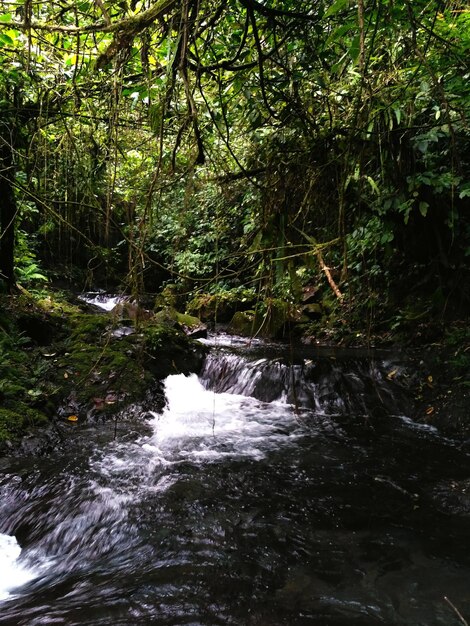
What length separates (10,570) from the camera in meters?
3.07

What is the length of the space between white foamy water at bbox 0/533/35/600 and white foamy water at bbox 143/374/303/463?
167 centimetres

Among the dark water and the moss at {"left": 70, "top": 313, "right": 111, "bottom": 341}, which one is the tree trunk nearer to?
the moss at {"left": 70, "top": 313, "right": 111, "bottom": 341}

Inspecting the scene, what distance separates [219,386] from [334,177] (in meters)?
5.16

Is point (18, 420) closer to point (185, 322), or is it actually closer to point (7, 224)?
point (7, 224)

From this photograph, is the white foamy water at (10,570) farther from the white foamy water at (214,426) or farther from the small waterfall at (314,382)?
the small waterfall at (314,382)

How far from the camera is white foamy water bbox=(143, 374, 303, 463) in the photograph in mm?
5027

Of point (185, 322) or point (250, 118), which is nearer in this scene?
point (250, 118)

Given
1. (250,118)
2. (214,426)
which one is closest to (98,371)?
(214,426)

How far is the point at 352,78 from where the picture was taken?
12.6 ft

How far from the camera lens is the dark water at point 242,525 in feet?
8.39

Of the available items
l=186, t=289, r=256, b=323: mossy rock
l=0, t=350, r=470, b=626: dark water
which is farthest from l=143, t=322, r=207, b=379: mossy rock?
l=186, t=289, r=256, b=323: mossy rock

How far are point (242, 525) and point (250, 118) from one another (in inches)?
126

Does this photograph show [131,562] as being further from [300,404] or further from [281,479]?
[300,404]

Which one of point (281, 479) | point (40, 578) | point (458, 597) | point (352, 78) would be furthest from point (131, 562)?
point (352, 78)
